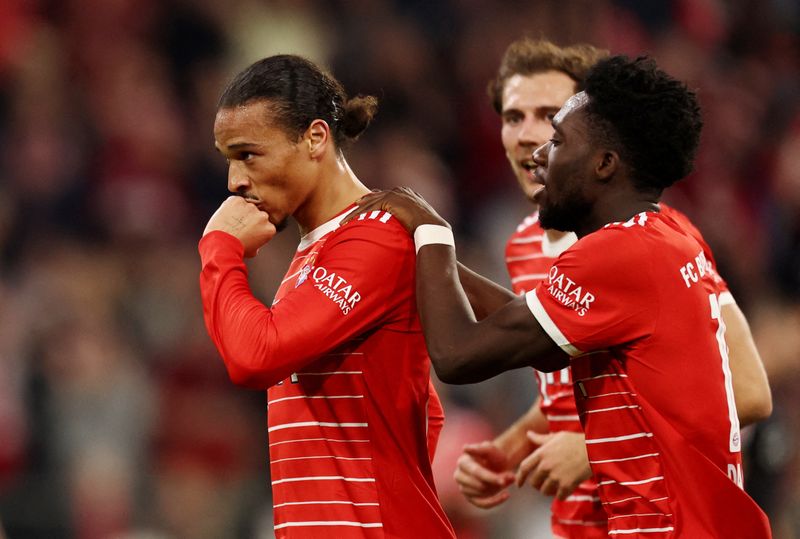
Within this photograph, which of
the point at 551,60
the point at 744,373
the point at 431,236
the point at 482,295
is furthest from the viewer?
the point at 551,60

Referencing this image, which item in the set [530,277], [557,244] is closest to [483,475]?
[530,277]

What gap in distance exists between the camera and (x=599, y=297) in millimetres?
2896

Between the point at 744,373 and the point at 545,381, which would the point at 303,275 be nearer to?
the point at 545,381

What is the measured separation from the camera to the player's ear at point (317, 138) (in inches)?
127

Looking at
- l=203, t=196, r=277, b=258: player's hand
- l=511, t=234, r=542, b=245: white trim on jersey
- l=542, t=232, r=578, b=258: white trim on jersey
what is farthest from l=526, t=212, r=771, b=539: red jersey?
l=511, t=234, r=542, b=245: white trim on jersey

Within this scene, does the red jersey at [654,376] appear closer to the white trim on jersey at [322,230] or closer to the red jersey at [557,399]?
the white trim on jersey at [322,230]

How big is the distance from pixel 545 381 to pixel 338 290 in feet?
4.24

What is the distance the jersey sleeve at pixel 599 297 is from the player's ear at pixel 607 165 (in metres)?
0.19

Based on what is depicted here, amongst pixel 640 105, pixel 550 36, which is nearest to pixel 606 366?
pixel 640 105

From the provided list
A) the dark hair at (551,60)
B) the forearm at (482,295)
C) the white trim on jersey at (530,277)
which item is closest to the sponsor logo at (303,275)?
the forearm at (482,295)

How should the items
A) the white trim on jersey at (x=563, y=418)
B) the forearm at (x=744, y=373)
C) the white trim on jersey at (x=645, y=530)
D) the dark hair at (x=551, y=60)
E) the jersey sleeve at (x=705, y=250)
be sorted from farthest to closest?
the dark hair at (x=551, y=60), the white trim on jersey at (x=563, y=418), the forearm at (x=744, y=373), the jersey sleeve at (x=705, y=250), the white trim on jersey at (x=645, y=530)

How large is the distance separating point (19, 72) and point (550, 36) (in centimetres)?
354

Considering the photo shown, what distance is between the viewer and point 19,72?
8016 mm

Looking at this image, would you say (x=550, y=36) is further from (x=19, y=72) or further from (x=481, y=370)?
(x=481, y=370)
